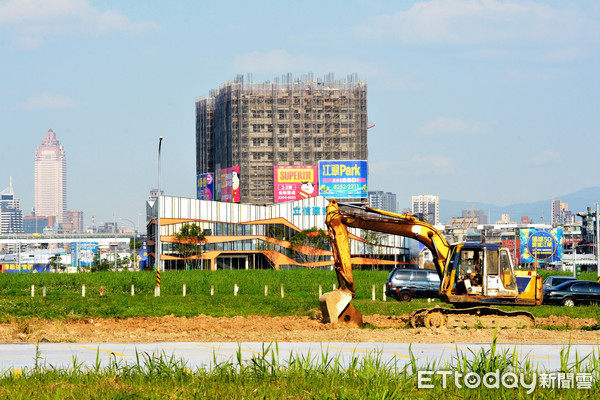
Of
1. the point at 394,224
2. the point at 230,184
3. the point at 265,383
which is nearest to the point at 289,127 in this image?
the point at 230,184

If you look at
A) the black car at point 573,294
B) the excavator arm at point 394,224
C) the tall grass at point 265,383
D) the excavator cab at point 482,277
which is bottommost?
Answer: the black car at point 573,294

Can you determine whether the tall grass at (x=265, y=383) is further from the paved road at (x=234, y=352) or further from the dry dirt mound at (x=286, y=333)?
the dry dirt mound at (x=286, y=333)

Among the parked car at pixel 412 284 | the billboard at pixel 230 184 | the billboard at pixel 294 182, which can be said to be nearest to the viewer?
the parked car at pixel 412 284

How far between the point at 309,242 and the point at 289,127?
1508 inches

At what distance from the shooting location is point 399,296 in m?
42.2

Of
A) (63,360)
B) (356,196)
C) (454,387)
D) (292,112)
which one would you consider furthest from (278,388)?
(292,112)

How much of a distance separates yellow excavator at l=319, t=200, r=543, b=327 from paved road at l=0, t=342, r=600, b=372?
4973mm

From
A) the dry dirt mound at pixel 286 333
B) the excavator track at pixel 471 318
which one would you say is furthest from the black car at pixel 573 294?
the excavator track at pixel 471 318

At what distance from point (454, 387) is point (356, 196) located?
114963 millimetres

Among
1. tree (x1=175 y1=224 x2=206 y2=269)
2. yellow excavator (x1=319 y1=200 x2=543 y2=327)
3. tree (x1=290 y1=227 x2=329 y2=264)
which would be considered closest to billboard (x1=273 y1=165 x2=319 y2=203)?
tree (x1=290 y1=227 x2=329 y2=264)

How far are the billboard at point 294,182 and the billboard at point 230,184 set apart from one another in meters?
9.88

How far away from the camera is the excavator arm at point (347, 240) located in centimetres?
2527

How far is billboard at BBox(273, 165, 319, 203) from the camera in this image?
13138 centimetres

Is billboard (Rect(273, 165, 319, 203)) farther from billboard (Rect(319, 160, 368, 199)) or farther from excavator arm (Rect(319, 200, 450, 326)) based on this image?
excavator arm (Rect(319, 200, 450, 326))
